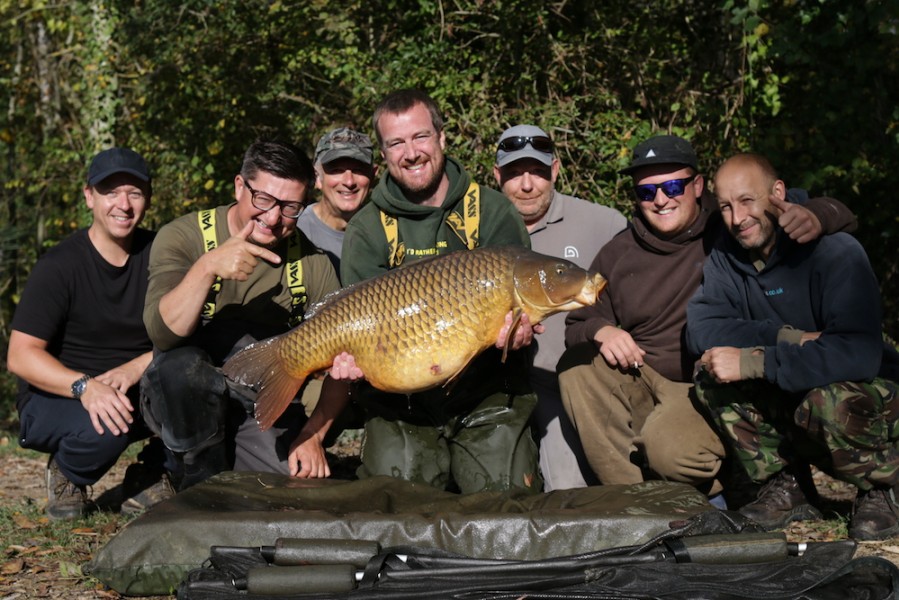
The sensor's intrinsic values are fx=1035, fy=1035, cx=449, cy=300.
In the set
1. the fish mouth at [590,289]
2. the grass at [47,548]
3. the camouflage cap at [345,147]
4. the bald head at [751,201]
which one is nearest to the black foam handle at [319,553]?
the grass at [47,548]

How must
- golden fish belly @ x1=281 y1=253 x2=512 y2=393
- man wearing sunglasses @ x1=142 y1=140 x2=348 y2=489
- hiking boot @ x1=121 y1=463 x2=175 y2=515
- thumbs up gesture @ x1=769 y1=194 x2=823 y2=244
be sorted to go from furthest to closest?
1. hiking boot @ x1=121 y1=463 x2=175 y2=515
2. man wearing sunglasses @ x1=142 y1=140 x2=348 y2=489
3. thumbs up gesture @ x1=769 y1=194 x2=823 y2=244
4. golden fish belly @ x1=281 y1=253 x2=512 y2=393

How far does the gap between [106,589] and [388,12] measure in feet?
16.8

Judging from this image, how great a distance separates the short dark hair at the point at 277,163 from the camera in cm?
338

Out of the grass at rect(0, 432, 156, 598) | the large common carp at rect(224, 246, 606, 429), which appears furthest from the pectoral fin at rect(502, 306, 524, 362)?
the grass at rect(0, 432, 156, 598)

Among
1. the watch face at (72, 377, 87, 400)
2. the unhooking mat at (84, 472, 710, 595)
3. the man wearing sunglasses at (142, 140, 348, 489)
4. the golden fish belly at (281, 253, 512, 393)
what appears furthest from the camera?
the watch face at (72, 377, 87, 400)

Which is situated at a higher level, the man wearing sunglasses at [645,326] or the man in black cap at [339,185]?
the man in black cap at [339,185]

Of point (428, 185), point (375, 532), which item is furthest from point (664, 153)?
point (375, 532)

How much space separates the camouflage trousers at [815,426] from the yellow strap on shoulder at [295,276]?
1.37 meters

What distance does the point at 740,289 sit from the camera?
3.29 m

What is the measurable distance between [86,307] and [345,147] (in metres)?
1.23

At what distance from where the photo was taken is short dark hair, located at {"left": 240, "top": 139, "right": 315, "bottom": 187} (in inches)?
133

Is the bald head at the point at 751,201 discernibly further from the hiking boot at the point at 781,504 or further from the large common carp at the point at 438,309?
the hiking boot at the point at 781,504

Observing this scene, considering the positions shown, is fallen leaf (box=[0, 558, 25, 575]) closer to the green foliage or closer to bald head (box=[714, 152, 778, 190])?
bald head (box=[714, 152, 778, 190])

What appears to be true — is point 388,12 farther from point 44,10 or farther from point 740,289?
point 740,289
